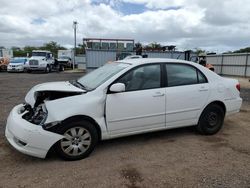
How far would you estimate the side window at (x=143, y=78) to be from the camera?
4.48 m

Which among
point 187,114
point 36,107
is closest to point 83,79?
point 36,107

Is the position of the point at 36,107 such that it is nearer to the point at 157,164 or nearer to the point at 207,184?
the point at 157,164

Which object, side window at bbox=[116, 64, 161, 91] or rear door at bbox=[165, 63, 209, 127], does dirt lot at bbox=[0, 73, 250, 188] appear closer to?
rear door at bbox=[165, 63, 209, 127]

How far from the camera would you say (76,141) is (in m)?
4.04

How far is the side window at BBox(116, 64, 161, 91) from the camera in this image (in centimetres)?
448

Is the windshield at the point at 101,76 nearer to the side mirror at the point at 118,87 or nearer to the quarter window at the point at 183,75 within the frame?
the side mirror at the point at 118,87

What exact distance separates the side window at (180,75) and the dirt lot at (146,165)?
1.13 metres

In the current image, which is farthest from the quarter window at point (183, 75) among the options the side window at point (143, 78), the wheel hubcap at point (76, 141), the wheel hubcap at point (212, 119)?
the wheel hubcap at point (76, 141)

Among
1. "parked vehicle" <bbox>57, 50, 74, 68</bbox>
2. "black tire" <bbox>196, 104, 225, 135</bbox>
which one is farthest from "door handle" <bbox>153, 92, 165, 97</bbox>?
"parked vehicle" <bbox>57, 50, 74, 68</bbox>

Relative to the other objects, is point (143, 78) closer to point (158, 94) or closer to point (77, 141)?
point (158, 94)

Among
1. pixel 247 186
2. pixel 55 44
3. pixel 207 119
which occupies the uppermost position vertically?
pixel 55 44

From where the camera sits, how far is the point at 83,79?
16.9 feet

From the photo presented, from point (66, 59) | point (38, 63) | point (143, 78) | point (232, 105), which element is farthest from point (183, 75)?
point (66, 59)

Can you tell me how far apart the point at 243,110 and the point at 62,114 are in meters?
5.96
